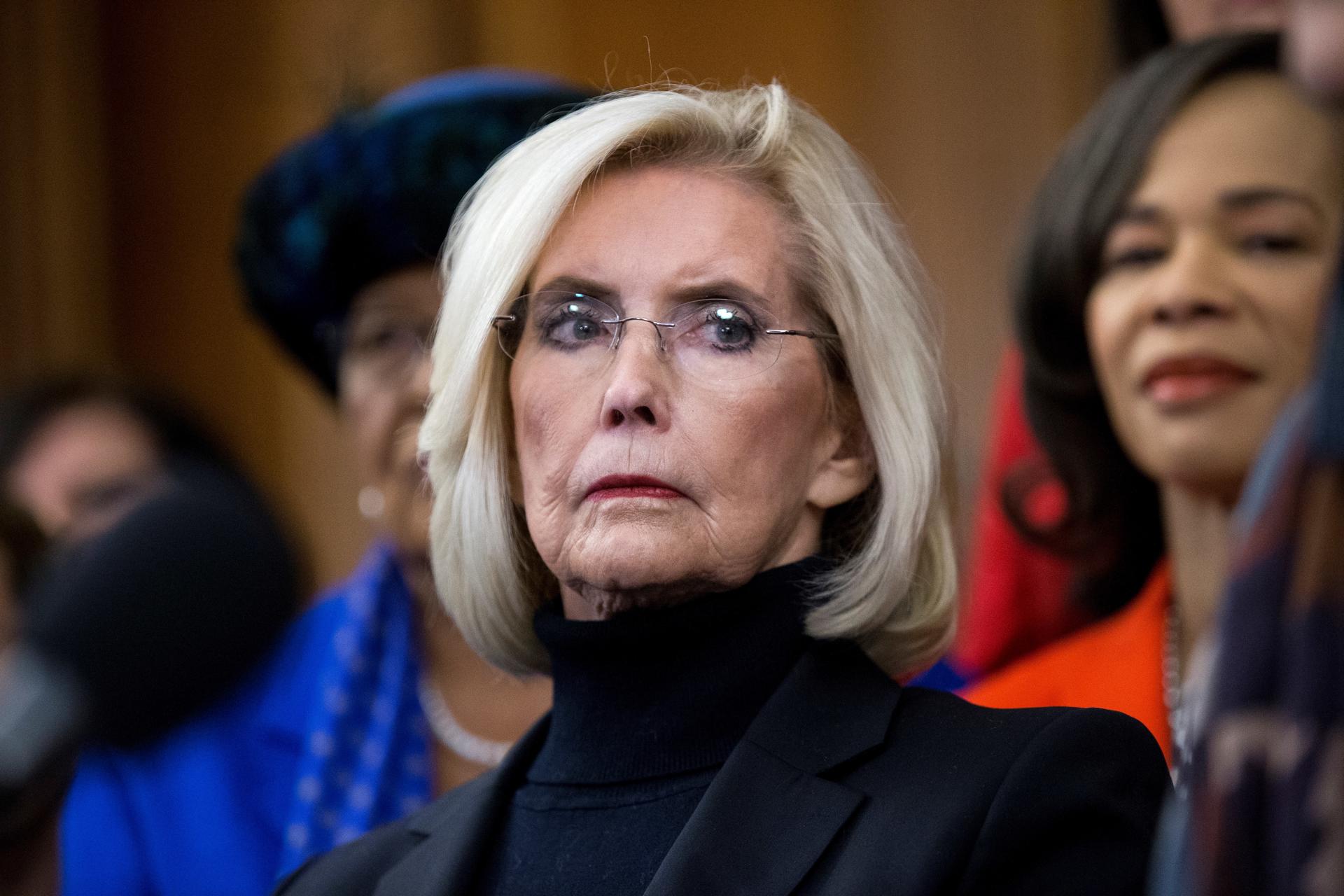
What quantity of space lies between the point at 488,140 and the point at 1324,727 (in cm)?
272

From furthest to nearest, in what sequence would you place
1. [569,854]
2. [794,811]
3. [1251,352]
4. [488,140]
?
[488,140]
[1251,352]
[569,854]
[794,811]

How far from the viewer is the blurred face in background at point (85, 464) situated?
4105mm

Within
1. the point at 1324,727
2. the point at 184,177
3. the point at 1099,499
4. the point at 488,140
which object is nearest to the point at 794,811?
the point at 1324,727

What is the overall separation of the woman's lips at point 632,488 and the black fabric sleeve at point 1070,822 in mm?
535

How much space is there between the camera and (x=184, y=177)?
239 inches

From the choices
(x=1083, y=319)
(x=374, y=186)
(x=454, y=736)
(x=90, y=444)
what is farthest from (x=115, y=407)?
(x=1083, y=319)

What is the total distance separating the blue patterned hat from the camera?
359 cm

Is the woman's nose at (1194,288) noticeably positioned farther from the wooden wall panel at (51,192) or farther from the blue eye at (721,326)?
the wooden wall panel at (51,192)

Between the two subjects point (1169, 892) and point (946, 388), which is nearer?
point (1169, 892)

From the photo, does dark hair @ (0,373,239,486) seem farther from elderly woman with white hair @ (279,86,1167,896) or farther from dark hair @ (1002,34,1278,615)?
elderly woman with white hair @ (279,86,1167,896)

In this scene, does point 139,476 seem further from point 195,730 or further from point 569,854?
point 569,854

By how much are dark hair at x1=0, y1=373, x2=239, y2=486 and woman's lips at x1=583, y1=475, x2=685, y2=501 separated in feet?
8.37

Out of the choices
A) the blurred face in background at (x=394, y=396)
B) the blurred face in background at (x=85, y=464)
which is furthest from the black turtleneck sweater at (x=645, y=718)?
the blurred face in background at (x=85, y=464)

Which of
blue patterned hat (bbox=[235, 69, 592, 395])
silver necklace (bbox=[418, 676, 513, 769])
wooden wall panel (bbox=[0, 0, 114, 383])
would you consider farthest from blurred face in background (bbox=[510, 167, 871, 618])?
wooden wall panel (bbox=[0, 0, 114, 383])
